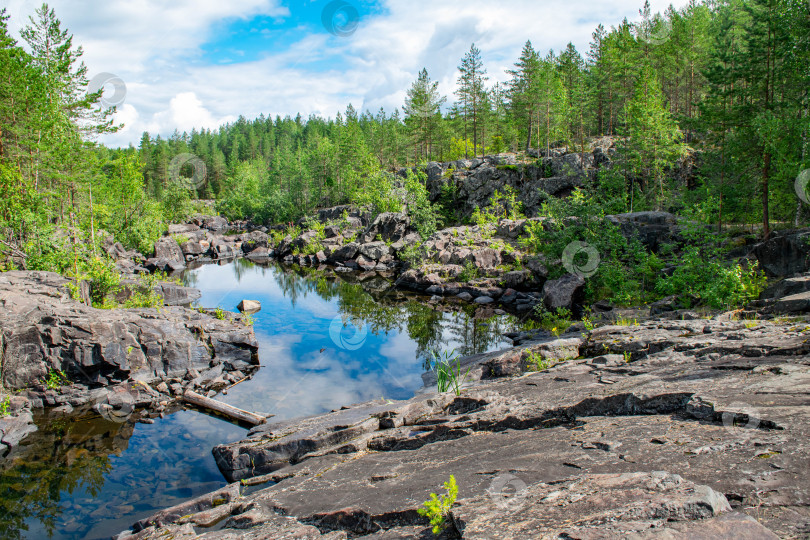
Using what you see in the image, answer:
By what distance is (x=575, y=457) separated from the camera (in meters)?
5.39

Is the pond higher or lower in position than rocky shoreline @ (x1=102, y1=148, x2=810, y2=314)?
lower

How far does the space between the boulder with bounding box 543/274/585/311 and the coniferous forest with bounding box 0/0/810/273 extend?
4936 mm

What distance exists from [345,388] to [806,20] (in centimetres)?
2564

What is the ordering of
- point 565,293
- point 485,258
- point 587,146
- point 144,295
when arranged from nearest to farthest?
1. point 565,293
2. point 144,295
3. point 485,258
4. point 587,146

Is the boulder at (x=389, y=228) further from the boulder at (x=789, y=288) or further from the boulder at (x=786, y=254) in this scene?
the boulder at (x=789, y=288)

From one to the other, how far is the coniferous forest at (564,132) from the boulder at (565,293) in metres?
4.94

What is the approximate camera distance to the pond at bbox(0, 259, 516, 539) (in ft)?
31.0

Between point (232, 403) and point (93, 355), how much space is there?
4.98 metres

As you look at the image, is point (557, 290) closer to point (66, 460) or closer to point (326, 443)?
point (326, 443)

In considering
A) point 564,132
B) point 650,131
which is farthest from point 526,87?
point 650,131

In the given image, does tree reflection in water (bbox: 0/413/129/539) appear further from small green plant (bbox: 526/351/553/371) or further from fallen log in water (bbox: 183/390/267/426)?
small green plant (bbox: 526/351/553/371)

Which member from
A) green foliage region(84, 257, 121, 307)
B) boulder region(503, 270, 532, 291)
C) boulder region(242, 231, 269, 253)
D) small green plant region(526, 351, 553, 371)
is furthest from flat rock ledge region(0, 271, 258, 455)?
boulder region(242, 231, 269, 253)

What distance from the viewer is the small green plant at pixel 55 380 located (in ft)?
45.4

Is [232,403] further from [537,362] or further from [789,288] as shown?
[789,288]
